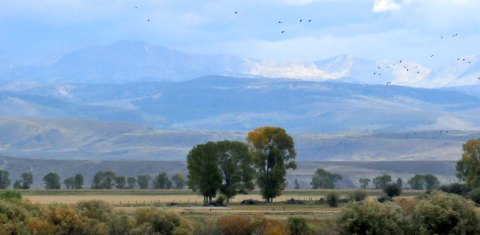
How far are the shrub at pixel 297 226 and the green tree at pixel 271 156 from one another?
4188 cm

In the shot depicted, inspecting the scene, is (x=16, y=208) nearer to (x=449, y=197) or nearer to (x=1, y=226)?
(x=1, y=226)

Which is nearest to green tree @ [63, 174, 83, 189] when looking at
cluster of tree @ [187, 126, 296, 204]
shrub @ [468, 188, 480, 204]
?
cluster of tree @ [187, 126, 296, 204]

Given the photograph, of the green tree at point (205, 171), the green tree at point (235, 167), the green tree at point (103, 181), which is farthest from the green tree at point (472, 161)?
the green tree at point (103, 181)

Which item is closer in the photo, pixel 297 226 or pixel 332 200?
pixel 297 226

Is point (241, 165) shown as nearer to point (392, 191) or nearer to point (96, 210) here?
point (392, 191)

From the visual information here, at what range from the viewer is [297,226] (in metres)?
67.9

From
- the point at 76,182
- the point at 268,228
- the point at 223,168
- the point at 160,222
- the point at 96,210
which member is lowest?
the point at 268,228

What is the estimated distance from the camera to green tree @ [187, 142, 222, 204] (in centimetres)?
10794

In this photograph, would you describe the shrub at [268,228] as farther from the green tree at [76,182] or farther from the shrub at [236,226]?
the green tree at [76,182]

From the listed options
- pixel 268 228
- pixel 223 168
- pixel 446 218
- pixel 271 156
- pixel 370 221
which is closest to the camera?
pixel 268 228

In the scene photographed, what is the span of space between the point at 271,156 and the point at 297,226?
4423 centimetres

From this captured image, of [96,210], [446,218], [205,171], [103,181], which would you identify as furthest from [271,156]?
[103,181]

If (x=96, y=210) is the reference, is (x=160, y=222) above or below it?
below

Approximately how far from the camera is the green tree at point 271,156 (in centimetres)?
11088
